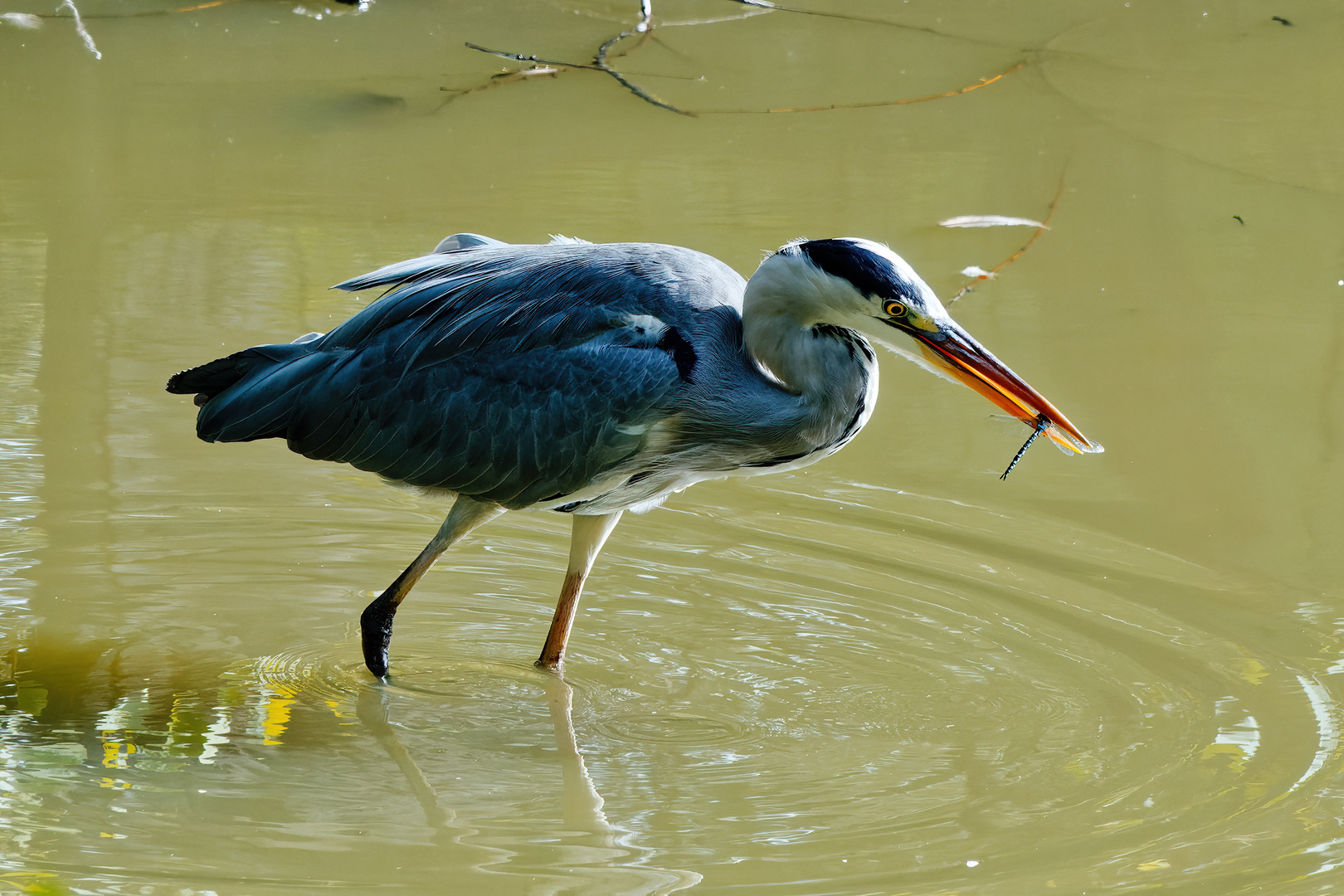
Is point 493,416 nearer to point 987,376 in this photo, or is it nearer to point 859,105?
point 987,376

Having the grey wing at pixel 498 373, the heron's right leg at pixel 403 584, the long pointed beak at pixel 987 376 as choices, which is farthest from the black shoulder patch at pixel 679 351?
the heron's right leg at pixel 403 584

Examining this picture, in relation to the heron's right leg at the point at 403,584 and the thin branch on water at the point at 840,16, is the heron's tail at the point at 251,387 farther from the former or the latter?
the thin branch on water at the point at 840,16

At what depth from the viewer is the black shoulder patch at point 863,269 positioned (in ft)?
12.7

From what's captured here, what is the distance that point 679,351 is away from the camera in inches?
168

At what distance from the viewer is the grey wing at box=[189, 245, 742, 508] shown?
4.27 metres

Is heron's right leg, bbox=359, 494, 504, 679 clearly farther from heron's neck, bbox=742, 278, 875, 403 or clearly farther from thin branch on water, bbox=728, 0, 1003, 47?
thin branch on water, bbox=728, 0, 1003, 47

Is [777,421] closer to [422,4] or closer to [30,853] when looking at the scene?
[30,853]

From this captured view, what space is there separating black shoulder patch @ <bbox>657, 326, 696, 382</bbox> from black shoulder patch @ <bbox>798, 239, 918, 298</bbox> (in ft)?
1.53

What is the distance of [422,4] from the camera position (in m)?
10.6

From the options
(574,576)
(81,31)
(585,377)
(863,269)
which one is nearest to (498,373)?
(585,377)

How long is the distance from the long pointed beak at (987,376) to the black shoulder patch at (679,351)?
63 centimetres

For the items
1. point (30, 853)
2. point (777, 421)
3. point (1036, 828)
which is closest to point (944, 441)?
point (777, 421)

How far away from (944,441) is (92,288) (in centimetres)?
382

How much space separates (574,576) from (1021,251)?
3778 millimetres
